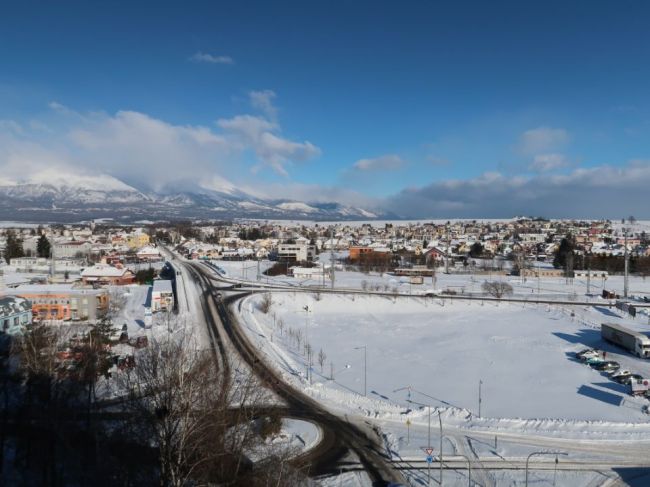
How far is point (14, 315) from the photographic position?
15.5m

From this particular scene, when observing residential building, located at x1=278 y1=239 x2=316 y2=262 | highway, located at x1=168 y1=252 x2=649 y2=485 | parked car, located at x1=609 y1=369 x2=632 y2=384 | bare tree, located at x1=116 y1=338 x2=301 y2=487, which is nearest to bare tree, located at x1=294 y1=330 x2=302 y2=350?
highway, located at x1=168 y1=252 x2=649 y2=485

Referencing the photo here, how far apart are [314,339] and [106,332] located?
7.51 m

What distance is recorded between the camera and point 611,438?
9.56 meters

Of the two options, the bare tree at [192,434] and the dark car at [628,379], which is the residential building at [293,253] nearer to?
the dark car at [628,379]

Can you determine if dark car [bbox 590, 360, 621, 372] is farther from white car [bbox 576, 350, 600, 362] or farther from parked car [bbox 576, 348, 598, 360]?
parked car [bbox 576, 348, 598, 360]

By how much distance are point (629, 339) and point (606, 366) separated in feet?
8.01

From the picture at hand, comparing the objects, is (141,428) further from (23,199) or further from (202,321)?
(23,199)

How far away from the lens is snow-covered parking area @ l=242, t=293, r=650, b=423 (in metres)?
11.9

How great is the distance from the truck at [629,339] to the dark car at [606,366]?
57.0 inches

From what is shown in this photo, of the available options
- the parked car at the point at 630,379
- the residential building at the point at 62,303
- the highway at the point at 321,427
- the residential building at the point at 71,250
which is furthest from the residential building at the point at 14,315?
the residential building at the point at 71,250

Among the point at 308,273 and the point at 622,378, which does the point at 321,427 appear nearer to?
the point at 622,378

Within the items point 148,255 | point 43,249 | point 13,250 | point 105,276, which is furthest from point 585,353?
point 13,250

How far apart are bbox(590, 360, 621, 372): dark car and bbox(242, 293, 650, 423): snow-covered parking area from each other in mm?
353

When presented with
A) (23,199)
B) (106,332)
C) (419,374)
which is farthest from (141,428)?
(23,199)
